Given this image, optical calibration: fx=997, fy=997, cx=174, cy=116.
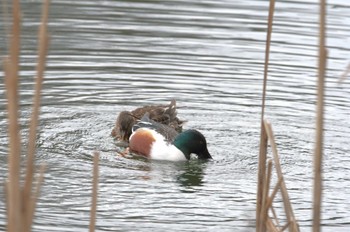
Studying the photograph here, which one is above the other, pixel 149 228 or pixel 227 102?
pixel 227 102

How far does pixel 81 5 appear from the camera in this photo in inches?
601

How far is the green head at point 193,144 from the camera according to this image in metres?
9.05

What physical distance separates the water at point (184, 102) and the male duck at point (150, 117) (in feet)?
0.56

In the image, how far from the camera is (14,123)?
362cm

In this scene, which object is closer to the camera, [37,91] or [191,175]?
[37,91]

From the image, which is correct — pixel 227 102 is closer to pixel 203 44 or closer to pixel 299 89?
pixel 299 89

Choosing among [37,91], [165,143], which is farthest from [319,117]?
[165,143]

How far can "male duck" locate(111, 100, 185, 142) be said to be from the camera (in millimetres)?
9680

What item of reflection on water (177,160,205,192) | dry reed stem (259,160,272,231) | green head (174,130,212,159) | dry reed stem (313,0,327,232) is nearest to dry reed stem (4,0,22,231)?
dry reed stem (313,0,327,232)

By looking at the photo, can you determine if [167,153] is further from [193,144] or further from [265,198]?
[265,198]

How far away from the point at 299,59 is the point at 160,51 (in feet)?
5.79

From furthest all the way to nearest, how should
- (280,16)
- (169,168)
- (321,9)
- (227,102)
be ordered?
1. (280,16)
2. (227,102)
3. (169,168)
4. (321,9)

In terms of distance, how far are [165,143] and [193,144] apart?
49cm

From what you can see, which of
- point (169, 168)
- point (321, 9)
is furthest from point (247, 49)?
point (321, 9)
